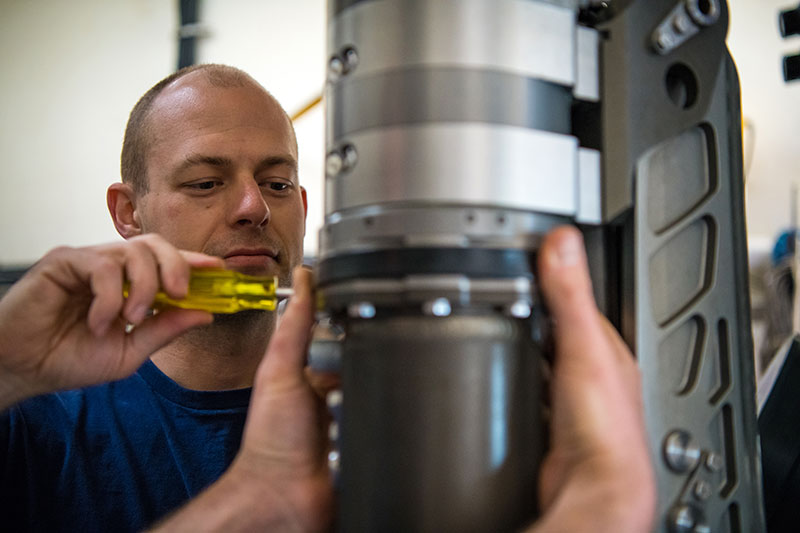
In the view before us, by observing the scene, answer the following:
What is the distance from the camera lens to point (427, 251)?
0.37 m

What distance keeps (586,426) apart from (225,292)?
0.33 m

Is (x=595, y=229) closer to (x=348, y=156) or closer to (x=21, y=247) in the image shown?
(x=348, y=156)

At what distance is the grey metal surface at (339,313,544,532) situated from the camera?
357 mm

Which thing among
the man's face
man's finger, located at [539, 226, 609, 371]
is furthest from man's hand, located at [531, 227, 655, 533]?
the man's face

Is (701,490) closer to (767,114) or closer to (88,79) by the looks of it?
(767,114)

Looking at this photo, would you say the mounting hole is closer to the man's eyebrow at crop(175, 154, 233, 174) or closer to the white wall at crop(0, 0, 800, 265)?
the man's eyebrow at crop(175, 154, 233, 174)

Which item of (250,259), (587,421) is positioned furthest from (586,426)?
(250,259)

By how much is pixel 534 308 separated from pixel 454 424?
85mm

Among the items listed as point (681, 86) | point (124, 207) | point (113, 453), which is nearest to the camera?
point (681, 86)

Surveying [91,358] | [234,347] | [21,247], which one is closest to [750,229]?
[234,347]

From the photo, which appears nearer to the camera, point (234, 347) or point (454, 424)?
point (454, 424)

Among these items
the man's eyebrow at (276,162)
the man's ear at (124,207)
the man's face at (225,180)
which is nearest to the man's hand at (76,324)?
the man's face at (225,180)

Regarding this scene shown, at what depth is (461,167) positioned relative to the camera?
0.37 metres

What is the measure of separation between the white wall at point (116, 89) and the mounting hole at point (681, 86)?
1.52 metres
